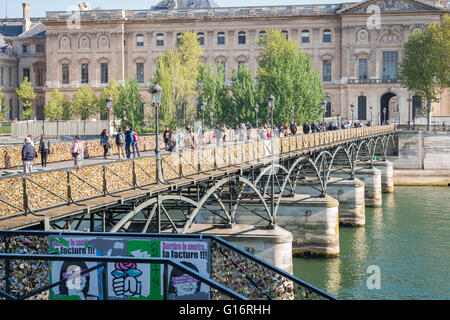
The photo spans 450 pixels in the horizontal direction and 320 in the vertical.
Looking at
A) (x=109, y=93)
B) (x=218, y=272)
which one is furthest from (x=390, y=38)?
(x=218, y=272)

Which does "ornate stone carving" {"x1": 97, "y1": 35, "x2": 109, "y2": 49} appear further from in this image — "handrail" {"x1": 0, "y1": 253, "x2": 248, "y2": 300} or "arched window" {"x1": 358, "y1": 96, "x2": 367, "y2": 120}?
"handrail" {"x1": 0, "y1": 253, "x2": 248, "y2": 300}

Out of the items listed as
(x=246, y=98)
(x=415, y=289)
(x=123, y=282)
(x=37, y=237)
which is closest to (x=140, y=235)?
(x=123, y=282)

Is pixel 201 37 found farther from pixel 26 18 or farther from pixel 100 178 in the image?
pixel 100 178

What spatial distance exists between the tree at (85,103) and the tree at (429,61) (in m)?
43.5

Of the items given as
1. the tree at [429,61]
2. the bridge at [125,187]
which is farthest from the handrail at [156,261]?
the tree at [429,61]

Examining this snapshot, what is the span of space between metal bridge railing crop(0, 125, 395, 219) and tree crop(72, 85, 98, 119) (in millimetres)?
78511

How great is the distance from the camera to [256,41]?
11444 centimetres

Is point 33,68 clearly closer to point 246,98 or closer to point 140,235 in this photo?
point 246,98

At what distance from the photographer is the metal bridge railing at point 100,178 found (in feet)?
51.6

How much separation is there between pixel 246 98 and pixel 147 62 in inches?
1669

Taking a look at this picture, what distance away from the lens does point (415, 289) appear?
32156 millimetres

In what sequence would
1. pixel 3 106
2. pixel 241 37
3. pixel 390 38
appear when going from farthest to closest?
pixel 241 37 < pixel 3 106 < pixel 390 38

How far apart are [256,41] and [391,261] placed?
263 ft

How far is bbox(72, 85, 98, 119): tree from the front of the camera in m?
108
